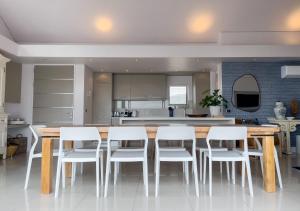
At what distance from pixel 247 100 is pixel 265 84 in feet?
2.15

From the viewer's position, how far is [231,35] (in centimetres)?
587

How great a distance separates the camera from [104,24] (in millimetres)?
5598

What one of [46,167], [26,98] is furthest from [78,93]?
[46,167]

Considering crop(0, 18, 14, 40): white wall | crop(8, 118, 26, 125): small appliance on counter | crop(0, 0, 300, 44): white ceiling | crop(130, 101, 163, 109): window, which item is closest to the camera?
crop(0, 0, 300, 44): white ceiling

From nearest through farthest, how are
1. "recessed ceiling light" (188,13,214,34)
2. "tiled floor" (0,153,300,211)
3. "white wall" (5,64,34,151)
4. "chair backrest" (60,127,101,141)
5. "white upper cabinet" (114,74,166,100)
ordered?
"tiled floor" (0,153,300,211) < "chair backrest" (60,127,101,141) < "recessed ceiling light" (188,13,214,34) < "white wall" (5,64,34,151) < "white upper cabinet" (114,74,166,100)

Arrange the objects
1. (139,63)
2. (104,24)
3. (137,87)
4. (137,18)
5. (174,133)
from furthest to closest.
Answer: (137,87) < (139,63) < (104,24) < (137,18) < (174,133)

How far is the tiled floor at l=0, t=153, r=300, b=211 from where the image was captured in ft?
7.55

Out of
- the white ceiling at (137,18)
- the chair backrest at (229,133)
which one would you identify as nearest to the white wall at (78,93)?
the white ceiling at (137,18)

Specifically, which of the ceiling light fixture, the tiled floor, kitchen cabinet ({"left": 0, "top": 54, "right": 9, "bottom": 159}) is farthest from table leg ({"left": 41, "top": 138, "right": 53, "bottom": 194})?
the ceiling light fixture

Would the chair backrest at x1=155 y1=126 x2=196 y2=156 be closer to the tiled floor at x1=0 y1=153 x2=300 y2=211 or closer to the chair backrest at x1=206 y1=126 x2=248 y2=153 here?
the chair backrest at x1=206 y1=126 x2=248 y2=153

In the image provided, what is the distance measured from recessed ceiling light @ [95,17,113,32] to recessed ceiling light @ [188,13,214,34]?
6.17 ft

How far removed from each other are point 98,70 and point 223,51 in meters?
3.88

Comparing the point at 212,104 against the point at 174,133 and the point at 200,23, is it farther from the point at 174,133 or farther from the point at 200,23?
the point at 174,133

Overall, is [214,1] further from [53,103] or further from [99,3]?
[53,103]
